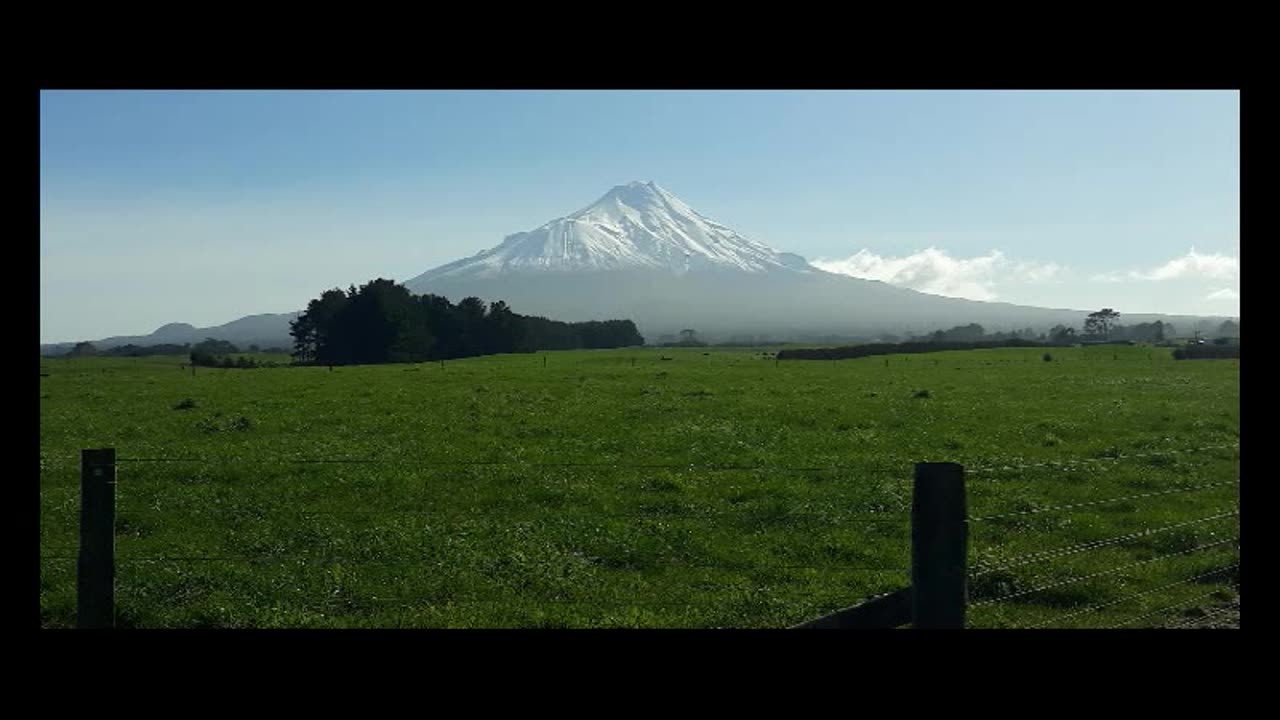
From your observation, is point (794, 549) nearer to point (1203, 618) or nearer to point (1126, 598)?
point (1126, 598)

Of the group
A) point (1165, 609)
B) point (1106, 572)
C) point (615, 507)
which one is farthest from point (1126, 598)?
point (615, 507)

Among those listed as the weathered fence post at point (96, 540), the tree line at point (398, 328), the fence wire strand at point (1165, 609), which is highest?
the tree line at point (398, 328)

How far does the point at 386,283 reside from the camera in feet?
196

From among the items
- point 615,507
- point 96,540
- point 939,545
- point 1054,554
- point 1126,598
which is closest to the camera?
point 939,545

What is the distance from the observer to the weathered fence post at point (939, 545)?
434 centimetres

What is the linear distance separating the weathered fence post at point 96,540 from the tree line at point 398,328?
5233 cm

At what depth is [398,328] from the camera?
2227 inches

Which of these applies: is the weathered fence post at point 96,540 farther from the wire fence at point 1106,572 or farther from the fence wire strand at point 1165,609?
the fence wire strand at point 1165,609

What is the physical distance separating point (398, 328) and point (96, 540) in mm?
52944

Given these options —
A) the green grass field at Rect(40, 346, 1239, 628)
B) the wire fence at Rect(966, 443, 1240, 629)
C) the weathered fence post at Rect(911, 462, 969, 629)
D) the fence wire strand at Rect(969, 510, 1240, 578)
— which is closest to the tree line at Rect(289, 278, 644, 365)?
the green grass field at Rect(40, 346, 1239, 628)

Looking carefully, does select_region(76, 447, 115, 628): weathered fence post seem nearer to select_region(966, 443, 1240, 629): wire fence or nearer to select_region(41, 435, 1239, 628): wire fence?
select_region(41, 435, 1239, 628): wire fence

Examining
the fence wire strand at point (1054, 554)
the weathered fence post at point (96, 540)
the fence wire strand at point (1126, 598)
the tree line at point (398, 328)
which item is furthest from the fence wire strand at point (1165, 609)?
the tree line at point (398, 328)

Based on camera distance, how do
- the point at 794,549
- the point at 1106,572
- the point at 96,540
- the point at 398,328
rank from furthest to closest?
the point at 398,328, the point at 794,549, the point at 1106,572, the point at 96,540
